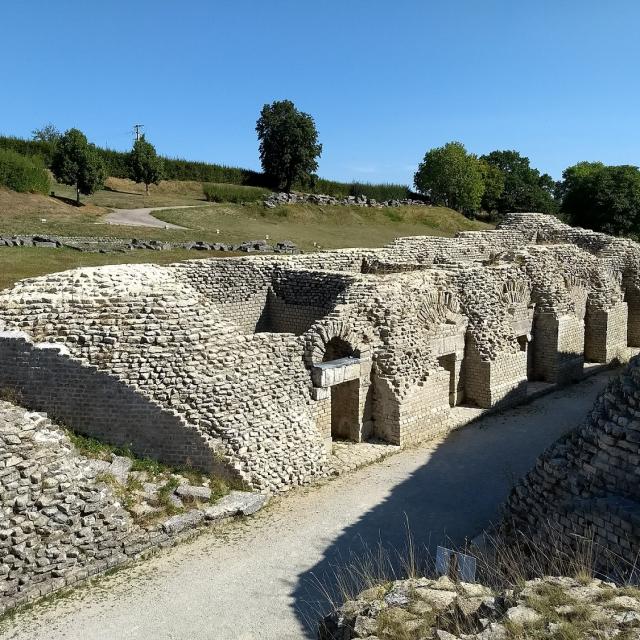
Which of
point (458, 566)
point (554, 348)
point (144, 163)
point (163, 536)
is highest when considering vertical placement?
point (144, 163)

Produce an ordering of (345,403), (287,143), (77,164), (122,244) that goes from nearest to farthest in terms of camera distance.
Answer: (345,403), (122,244), (77,164), (287,143)

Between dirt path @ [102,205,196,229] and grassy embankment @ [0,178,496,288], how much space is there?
26.2 inches

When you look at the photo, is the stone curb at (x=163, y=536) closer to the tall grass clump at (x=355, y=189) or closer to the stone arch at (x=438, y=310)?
the stone arch at (x=438, y=310)

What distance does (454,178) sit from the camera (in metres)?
61.1

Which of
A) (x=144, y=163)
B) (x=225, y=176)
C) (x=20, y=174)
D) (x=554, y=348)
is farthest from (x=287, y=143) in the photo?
(x=554, y=348)

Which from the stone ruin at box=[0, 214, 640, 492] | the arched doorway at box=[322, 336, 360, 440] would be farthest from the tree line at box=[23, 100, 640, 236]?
the arched doorway at box=[322, 336, 360, 440]

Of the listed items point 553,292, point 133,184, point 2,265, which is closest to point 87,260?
point 2,265

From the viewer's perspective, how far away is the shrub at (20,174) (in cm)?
3447

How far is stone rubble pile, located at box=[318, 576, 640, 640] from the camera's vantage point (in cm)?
469

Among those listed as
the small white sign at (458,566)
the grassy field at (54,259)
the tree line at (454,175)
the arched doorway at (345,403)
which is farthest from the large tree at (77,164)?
the small white sign at (458,566)

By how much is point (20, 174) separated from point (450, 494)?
32.1 m

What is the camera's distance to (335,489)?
35.5ft

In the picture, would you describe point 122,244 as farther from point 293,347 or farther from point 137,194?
point 137,194

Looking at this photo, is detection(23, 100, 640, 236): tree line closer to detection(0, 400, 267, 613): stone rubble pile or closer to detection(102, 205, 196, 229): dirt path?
detection(102, 205, 196, 229): dirt path
